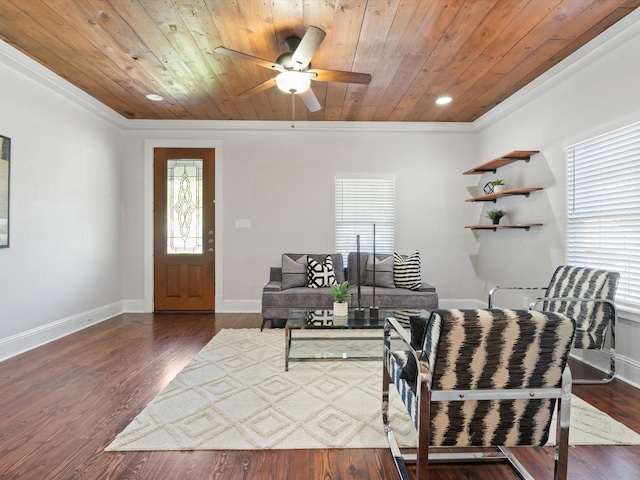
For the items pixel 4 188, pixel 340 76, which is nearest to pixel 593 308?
pixel 340 76

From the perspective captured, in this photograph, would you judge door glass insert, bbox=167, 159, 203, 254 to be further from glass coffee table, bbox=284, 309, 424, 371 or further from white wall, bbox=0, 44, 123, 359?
glass coffee table, bbox=284, 309, 424, 371

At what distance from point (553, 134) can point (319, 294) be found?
3097 mm

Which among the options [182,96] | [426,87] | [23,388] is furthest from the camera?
[182,96]

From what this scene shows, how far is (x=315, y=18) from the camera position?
2.51 metres

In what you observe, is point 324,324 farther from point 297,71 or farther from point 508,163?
point 508,163

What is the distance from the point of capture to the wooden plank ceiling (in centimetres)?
240

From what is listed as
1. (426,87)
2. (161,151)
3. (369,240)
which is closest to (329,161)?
(369,240)

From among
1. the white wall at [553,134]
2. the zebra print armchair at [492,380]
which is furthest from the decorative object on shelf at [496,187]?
the zebra print armchair at [492,380]

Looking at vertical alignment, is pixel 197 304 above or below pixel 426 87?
below

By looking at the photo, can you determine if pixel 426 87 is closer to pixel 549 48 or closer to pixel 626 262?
pixel 549 48

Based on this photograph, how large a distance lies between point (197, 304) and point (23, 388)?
8.24ft

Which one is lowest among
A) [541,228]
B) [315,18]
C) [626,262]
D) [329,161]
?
[626,262]

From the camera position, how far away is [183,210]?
4961 millimetres

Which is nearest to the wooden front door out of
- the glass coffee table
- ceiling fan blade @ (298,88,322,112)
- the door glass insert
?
the door glass insert
